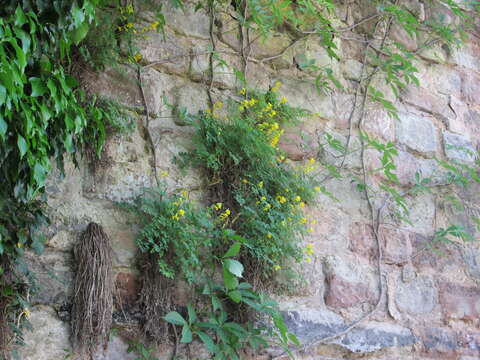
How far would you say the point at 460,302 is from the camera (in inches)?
120

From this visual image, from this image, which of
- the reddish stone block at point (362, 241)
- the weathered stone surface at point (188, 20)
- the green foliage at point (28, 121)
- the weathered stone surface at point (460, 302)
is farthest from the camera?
the weathered stone surface at point (460, 302)

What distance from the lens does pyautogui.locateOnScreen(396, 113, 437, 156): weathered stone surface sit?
3.26 meters

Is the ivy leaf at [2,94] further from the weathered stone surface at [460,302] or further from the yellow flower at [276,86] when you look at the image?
the weathered stone surface at [460,302]

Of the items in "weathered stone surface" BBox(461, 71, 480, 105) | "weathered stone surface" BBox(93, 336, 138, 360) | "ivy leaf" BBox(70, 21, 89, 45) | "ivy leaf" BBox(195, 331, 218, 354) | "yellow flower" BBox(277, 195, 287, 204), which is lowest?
"weathered stone surface" BBox(93, 336, 138, 360)

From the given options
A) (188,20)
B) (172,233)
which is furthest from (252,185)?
(188,20)

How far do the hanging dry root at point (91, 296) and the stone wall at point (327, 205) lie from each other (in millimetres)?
46

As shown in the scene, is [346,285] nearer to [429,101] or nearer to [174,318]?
[174,318]

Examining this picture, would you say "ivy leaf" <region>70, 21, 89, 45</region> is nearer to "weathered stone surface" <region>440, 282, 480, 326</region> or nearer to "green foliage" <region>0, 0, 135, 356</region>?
"green foliage" <region>0, 0, 135, 356</region>

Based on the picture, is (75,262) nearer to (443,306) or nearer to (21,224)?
(21,224)

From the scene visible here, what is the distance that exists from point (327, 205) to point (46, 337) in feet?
4.51

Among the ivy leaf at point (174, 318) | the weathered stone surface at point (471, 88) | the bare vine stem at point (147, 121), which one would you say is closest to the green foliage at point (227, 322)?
the ivy leaf at point (174, 318)

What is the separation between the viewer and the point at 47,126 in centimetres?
195

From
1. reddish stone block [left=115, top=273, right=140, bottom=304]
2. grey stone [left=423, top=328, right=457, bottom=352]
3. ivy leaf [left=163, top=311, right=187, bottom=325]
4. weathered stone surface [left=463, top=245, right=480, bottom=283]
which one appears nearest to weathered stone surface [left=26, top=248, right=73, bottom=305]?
reddish stone block [left=115, top=273, right=140, bottom=304]

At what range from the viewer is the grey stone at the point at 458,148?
337 centimetres
